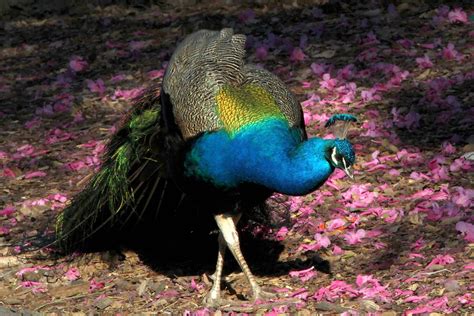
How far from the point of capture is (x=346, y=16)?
29.9 feet

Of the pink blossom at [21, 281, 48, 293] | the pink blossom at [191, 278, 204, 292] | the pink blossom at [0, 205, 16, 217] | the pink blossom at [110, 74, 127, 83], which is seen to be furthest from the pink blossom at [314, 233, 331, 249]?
the pink blossom at [110, 74, 127, 83]

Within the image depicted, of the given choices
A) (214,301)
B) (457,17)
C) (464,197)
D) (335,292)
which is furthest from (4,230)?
(457,17)

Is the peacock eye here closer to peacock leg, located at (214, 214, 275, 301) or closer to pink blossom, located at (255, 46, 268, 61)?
peacock leg, located at (214, 214, 275, 301)

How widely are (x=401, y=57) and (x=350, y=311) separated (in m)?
3.82

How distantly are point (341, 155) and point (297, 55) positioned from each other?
13.6ft

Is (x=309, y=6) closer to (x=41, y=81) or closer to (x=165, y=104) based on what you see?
(x=41, y=81)

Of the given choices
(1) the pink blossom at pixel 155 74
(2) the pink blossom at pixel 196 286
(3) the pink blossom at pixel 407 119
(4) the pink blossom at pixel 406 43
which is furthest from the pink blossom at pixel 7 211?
(4) the pink blossom at pixel 406 43

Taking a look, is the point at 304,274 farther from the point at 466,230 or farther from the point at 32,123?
the point at 32,123

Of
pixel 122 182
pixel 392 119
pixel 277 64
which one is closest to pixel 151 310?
pixel 122 182

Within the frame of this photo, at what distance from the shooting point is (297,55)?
27.5 ft

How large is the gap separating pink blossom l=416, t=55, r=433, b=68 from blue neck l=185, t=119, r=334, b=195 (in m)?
3.26

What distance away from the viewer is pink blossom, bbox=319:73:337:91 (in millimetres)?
7758

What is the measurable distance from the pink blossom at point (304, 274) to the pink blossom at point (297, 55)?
3372 mm

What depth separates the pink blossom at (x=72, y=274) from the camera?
5727 mm
